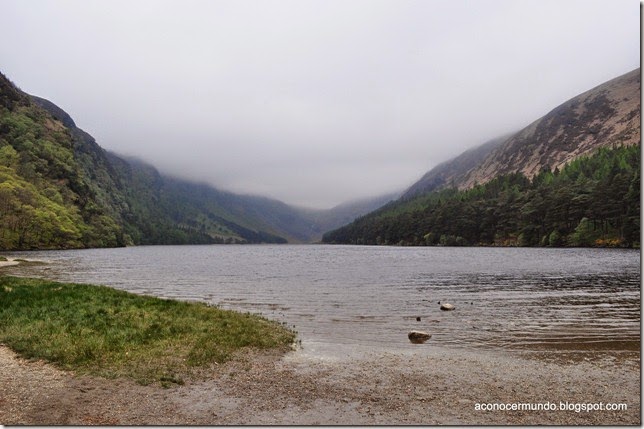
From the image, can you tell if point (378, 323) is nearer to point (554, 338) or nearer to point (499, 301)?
point (554, 338)

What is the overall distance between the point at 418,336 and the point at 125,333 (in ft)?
55.9

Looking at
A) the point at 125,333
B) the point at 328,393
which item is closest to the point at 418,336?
the point at 328,393

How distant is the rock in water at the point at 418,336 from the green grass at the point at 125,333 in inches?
296

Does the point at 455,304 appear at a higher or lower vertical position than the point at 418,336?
lower

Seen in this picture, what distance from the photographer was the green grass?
18.6 meters

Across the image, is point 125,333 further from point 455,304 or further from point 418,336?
point 455,304

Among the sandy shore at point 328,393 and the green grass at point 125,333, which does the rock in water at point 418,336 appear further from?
the green grass at point 125,333

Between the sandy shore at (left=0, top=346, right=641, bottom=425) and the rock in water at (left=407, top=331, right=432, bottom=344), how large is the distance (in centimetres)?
556

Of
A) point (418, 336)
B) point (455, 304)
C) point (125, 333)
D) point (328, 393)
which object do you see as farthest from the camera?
Result: point (455, 304)

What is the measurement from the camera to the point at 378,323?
107 ft

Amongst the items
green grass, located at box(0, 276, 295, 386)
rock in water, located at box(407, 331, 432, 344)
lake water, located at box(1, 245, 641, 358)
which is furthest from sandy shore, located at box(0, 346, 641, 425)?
rock in water, located at box(407, 331, 432, 344)

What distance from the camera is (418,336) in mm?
27203

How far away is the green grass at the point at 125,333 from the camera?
18578 mm

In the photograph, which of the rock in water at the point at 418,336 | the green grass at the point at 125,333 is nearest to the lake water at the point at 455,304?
the rock in water at the point at 418,336
